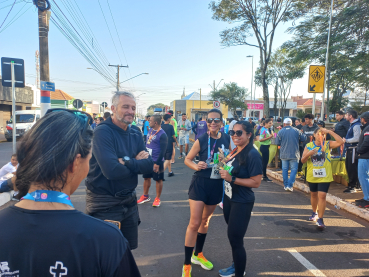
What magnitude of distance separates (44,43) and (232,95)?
3910 cm

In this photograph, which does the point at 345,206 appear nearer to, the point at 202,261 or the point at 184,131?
the point at 202,261

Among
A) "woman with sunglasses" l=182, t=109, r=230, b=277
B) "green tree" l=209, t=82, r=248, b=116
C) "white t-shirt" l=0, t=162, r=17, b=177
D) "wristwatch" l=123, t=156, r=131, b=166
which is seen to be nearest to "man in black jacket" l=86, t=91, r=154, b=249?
"wristwatch" l=123, t=156, r=131, b=166

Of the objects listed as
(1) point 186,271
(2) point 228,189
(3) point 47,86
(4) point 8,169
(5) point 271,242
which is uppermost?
(3) point 47,86

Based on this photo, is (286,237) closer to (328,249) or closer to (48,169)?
(328,249)

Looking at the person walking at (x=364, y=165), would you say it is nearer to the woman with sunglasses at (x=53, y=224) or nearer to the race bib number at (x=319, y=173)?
the race bib number at (x=319, y=173)

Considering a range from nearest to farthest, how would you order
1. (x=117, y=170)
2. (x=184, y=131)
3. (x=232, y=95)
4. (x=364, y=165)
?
(x=117, y=170) → (x=364, y=165) → (x=184, y=131) → (x=232, y=95)

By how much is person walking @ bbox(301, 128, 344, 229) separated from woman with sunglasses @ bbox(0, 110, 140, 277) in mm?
4212

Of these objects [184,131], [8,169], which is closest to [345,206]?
[8,169]

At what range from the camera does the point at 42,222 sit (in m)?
0.86

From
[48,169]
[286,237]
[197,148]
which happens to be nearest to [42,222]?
[48,169]

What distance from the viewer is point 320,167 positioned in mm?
4328

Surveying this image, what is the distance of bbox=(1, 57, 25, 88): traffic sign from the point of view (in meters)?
6.65

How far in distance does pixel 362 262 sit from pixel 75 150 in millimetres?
4062

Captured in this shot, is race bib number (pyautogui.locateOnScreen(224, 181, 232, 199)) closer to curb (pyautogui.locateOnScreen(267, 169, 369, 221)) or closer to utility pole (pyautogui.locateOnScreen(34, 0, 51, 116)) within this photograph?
curb (pyautogui.locateOnScreen(267, 169, 369, 221))
